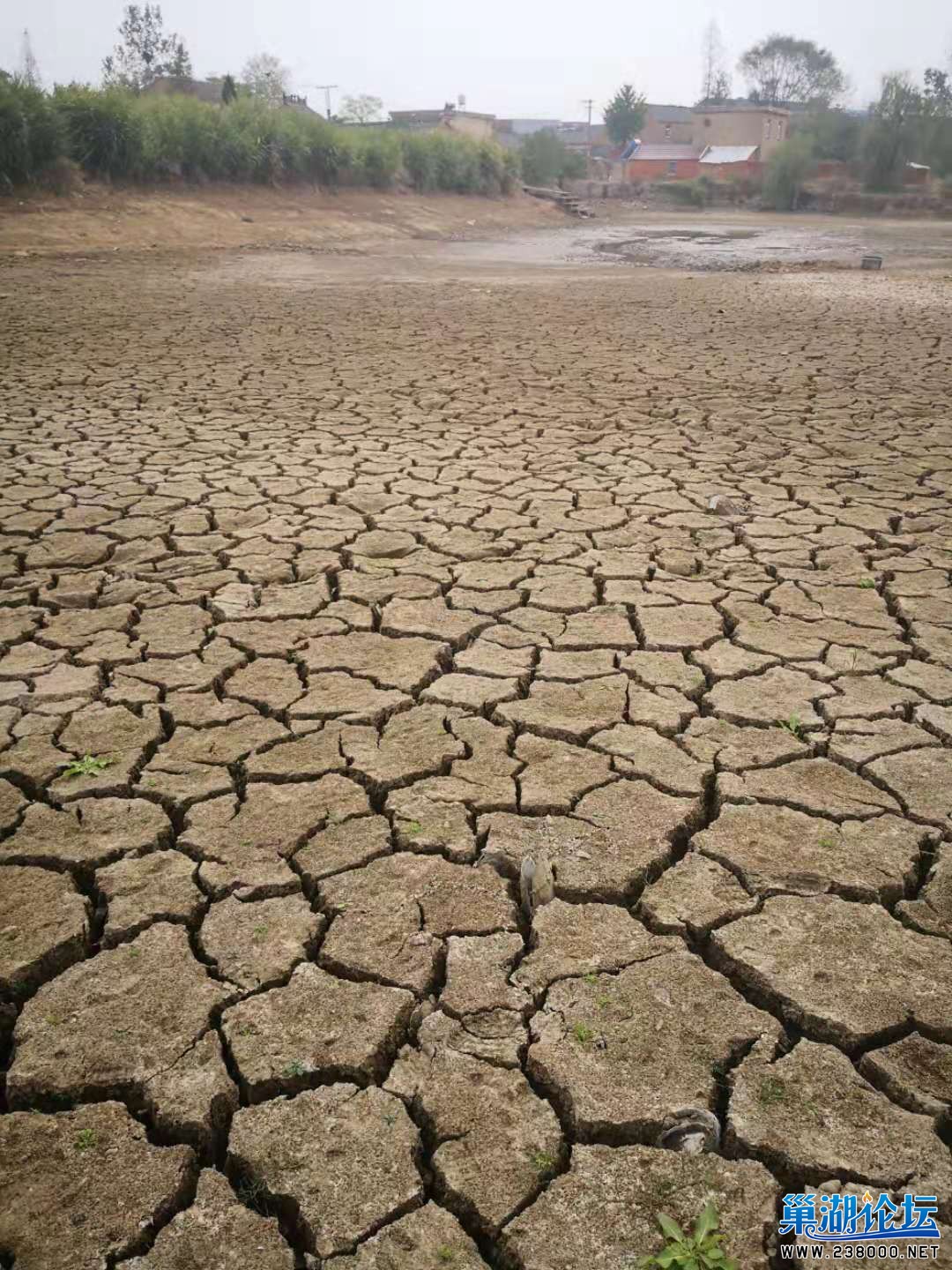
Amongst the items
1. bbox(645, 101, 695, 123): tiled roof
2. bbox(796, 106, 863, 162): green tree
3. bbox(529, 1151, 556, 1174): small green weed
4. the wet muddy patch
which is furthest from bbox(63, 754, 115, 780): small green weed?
bbox(645, 101, 695, 123): tiled roof

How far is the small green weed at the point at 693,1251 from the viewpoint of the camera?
1.25 m

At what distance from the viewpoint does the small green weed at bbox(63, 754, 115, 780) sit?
2375 millimetres

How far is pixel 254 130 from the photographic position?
21672 millimetres

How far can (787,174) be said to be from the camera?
36562 mm

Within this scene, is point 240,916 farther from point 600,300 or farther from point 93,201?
point 93,201

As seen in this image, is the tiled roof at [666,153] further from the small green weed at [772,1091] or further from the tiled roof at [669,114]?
the small green weed at [772,1091]

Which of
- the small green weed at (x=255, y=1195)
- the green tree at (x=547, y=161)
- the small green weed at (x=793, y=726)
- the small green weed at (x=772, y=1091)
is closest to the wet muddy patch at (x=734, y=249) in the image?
the green tree at (x=547, y=161)

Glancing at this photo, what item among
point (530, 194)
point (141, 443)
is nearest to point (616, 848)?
point (141, 443)

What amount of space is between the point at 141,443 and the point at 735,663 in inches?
148

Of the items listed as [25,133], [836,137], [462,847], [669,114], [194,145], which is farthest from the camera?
[669,114]

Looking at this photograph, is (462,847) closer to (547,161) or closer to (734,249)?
(734,249)

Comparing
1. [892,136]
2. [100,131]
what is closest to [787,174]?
→ [892,136]

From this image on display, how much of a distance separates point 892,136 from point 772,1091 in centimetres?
4486

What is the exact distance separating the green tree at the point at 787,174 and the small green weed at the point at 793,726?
3995 cm
